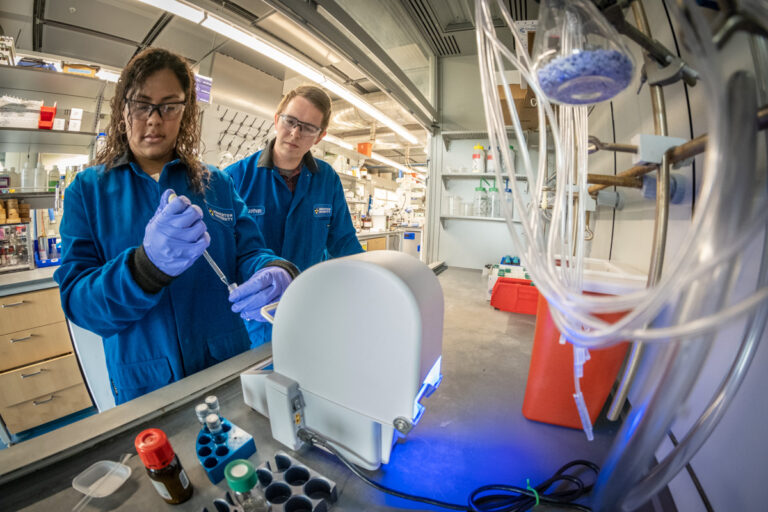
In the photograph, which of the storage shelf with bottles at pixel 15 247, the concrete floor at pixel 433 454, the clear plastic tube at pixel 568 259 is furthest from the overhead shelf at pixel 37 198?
the clear plastic tube at pixel 568 259

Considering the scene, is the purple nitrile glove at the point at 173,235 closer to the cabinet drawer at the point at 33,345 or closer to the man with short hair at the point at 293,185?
the man with short hair at the point at 293,185

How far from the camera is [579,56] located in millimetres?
327

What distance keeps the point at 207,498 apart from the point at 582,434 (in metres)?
0.75

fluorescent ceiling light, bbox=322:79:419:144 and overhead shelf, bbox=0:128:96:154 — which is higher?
fluorescent ceiling light, bbox=322:79:419:144

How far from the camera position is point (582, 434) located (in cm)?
65

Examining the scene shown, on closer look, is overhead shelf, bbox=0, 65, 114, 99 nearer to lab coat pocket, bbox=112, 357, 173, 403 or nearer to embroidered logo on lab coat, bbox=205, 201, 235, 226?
embroidered logo on lab coat, bbox=205, 201, 235, 226

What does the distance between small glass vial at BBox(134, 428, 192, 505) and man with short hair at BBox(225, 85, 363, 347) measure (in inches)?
32.4

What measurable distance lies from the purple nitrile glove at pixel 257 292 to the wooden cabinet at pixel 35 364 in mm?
1929

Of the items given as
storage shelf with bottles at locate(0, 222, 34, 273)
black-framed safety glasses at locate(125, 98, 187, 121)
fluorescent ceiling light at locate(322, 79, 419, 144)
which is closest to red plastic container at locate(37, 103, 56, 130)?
storage shelf with bottles at locate(0, 222, 34, 273)

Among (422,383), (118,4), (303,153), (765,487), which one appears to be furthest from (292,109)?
(118,4)

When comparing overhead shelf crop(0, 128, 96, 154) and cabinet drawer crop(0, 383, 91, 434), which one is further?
overhead shelf crop(0, 128, 96, 154)

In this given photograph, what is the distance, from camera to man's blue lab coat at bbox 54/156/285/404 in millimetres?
704

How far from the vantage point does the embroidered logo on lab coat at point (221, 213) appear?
37.6 inches

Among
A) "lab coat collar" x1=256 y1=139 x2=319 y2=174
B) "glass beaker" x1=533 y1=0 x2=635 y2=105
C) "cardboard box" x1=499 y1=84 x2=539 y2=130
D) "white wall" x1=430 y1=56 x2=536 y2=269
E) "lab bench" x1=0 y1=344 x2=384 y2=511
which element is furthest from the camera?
"white wall" x1=430 y1=56 x2=536 y2=269
